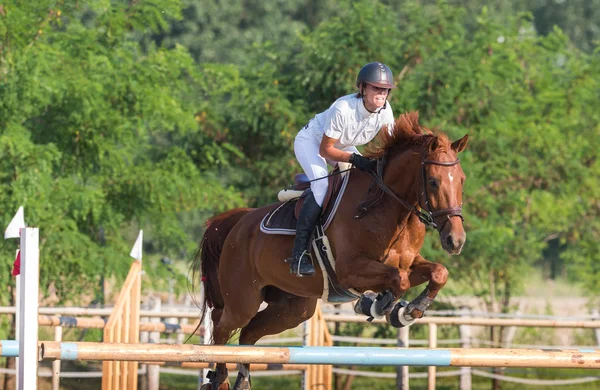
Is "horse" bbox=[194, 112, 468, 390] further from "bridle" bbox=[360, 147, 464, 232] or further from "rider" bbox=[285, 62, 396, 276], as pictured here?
"rider" bbox=[285, 62, 396, 276]

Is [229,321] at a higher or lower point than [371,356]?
higher

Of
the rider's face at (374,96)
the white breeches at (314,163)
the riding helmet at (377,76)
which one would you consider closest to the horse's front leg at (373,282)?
the white breeches at (314,163)

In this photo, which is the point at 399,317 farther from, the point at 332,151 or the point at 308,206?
the point at 332,151

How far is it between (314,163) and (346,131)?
1.26 feet

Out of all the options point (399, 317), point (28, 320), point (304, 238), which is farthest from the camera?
point (304, 238)

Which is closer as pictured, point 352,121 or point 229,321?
point 352,121

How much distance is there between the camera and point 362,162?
6.31 meters

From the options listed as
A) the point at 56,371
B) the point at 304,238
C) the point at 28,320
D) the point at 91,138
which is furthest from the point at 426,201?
the point at 91,138

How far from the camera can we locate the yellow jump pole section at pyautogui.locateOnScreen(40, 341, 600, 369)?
4.89 m

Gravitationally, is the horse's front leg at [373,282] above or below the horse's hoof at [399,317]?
above

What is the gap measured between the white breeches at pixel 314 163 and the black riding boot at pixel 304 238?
8cm

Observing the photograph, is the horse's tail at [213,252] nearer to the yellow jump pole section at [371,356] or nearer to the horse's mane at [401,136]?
the horse's mane at [401,136]

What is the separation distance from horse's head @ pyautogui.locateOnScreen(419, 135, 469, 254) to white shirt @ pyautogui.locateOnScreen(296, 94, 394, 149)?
1.99ft

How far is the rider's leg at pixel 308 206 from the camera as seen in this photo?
6.33m
